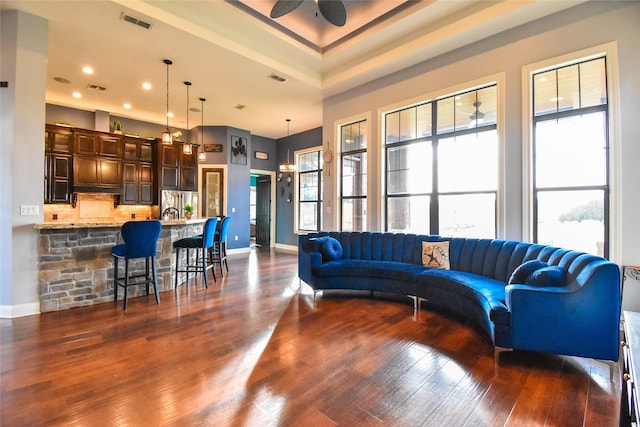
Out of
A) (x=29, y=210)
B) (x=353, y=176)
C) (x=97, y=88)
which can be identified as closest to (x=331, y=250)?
(x=353, y=176)

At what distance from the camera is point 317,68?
5.29 metres

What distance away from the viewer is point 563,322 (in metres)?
2.23

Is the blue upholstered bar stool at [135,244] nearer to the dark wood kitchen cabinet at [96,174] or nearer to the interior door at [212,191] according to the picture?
the dark wood kitchen cabinet at [96,174]

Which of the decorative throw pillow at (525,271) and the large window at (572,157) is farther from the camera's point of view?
the large window at (572,157)

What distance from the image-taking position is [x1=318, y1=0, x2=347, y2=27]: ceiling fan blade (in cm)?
305

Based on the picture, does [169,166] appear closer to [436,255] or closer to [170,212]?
[170,212]

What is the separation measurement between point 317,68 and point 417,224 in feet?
10.9

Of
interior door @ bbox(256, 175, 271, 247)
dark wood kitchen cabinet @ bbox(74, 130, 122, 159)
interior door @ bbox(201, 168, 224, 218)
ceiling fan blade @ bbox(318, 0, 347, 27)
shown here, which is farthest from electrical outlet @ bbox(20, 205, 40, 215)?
interior door @ bbox(256, 175, 271, 247)

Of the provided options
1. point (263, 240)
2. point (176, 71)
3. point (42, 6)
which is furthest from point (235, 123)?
point (42, 6)

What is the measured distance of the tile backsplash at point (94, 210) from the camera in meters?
6.09

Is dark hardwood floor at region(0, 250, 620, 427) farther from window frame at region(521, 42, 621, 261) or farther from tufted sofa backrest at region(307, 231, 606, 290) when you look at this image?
window frame at region(521, 42, 621, 261)

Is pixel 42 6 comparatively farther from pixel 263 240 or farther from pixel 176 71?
pixel 263 240

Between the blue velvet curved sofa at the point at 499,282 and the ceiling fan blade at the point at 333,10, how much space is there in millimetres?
2776

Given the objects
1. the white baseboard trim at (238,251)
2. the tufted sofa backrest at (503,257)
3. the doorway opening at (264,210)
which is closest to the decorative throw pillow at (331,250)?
the tufted sofa backrest at (503,257)
